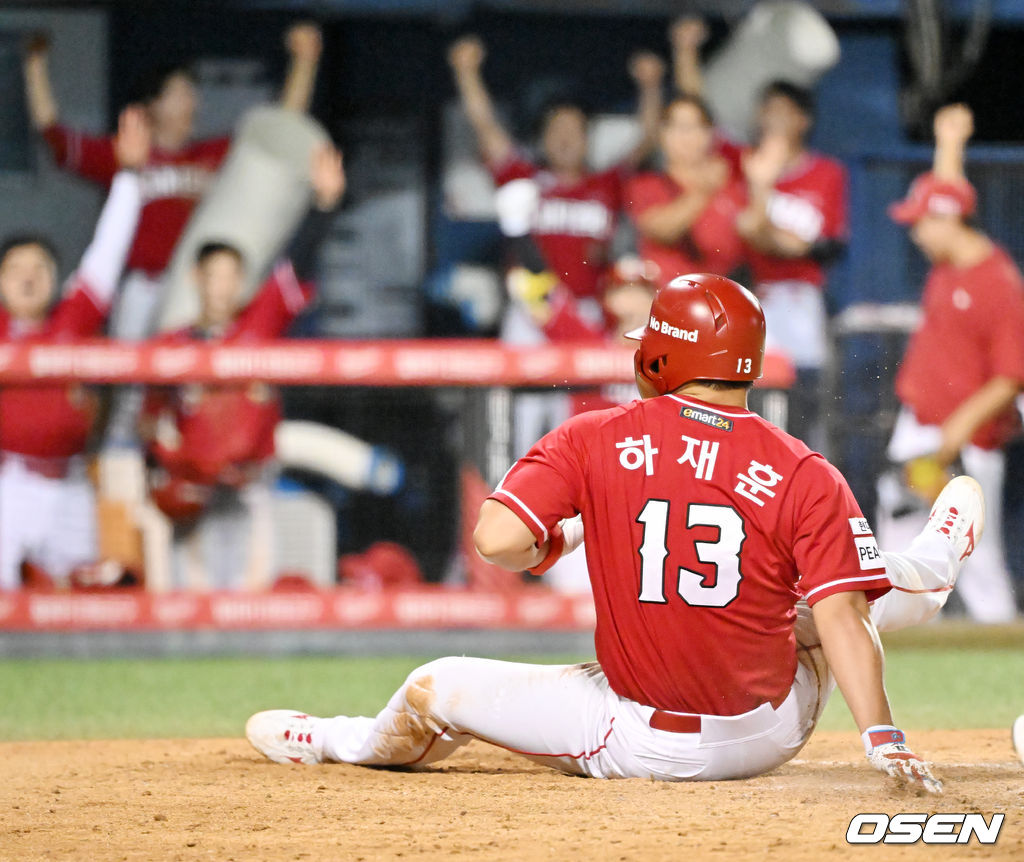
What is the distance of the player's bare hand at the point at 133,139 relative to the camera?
9430 mm

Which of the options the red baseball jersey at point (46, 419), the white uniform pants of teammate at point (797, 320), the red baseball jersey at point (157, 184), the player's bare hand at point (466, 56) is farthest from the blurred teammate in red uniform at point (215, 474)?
the player's bare hand at point (466, 56)

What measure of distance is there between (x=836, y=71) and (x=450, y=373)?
4374 mm

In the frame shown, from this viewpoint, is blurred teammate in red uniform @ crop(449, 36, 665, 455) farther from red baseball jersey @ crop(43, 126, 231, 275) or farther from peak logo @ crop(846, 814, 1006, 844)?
peak logo @ crop(846, 814, 1006, 844)

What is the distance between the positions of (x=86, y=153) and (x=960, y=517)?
737cm

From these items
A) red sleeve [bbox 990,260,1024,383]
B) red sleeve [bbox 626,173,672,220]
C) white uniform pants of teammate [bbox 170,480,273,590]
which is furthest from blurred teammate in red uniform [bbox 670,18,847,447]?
white uniform pants of teammate [bbox 170,480,273,590]

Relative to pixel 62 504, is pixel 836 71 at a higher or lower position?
higher

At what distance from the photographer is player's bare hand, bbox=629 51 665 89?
996 cm

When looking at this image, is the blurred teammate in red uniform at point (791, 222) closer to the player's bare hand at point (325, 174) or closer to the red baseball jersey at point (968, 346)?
the red baseball jersey at point (968, 346)

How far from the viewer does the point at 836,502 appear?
10.7 ft

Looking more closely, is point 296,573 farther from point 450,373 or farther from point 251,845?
point 251,845

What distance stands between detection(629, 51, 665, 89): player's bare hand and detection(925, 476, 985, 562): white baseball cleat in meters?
6.58

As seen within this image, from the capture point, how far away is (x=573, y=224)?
9.30m

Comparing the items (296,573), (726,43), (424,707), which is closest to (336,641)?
(296,573)

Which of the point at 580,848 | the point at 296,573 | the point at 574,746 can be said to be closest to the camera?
the point at 580,848
